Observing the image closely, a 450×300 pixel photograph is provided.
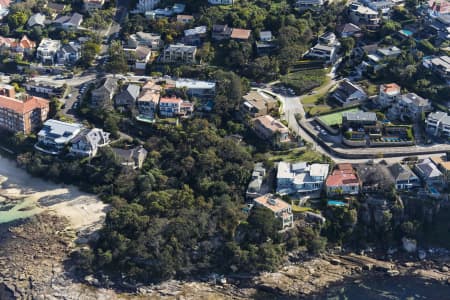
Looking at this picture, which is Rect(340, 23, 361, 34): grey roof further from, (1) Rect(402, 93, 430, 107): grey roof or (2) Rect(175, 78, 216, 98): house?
(2) Rect(175, 78, 216, 98): house

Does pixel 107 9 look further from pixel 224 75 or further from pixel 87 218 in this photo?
pixel 87 218

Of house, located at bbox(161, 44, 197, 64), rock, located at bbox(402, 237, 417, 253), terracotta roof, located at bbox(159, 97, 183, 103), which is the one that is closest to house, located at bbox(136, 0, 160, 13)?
house, located at bbox(161, 44, 197, 64)

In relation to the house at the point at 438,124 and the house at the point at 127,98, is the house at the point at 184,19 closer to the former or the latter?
the house at the point at 127,98

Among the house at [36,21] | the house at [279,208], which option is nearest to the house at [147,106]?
the house at [279,208]

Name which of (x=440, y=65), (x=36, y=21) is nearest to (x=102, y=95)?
(x=36, y=21)

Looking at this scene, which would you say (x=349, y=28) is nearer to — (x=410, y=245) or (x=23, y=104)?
(x=410, y=245)
